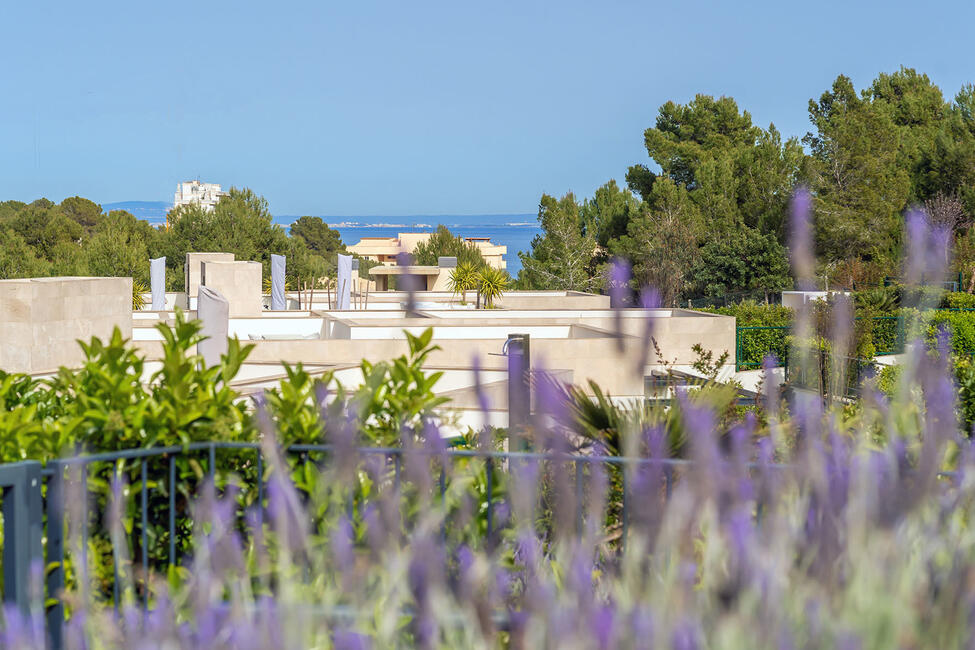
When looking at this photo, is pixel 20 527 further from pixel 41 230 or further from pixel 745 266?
pixel 41 230

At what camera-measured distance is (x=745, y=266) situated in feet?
98.8

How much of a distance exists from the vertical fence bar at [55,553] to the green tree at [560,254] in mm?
34722

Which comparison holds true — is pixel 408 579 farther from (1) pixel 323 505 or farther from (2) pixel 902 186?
(2) pixel 902 186

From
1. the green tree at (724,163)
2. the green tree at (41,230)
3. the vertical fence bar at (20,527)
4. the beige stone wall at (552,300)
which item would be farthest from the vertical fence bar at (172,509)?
the green tree at (41,230)

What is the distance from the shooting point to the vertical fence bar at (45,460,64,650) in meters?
2.40

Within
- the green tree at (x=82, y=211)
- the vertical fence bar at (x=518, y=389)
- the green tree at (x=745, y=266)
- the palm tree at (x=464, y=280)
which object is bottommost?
the vertical fence bar at (x=518, y=389)

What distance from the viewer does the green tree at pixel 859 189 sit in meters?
29.1

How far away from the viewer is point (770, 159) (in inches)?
1249

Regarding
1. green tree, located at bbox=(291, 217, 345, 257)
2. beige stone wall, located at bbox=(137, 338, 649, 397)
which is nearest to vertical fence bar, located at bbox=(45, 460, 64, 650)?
beige stone wall, located at bbox=(137, 338, 649, 397)

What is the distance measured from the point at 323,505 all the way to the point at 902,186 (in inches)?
1221

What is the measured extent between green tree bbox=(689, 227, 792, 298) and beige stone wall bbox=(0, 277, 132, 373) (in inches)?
935

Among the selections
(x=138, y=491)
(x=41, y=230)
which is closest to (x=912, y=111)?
(x=41, y=230)

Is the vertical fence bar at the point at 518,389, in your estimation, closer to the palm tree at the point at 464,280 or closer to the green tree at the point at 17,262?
the palm tree at the point at 464,280

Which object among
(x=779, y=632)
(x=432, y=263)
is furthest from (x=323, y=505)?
(x=432, y=263)
